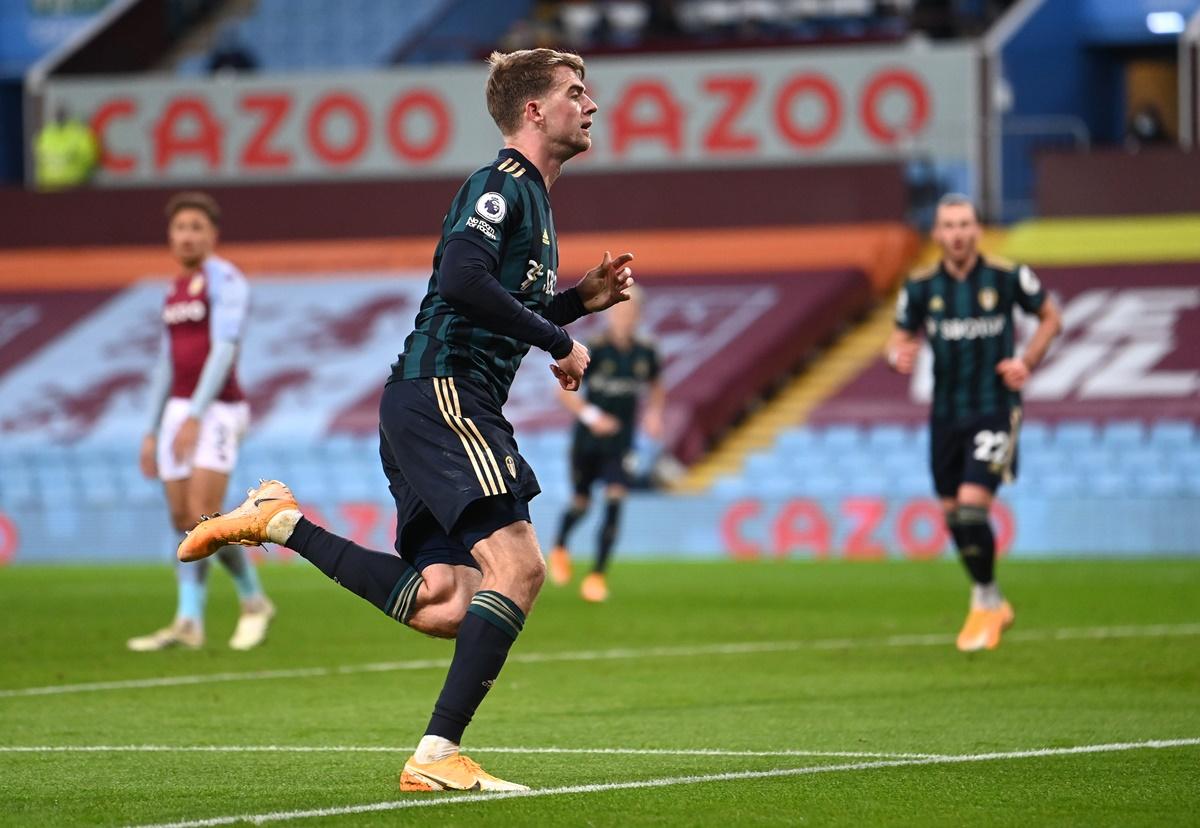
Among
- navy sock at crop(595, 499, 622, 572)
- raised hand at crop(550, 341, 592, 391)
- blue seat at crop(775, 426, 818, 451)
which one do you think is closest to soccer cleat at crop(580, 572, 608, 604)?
navy sock at crop(595, 499, 622, 572)

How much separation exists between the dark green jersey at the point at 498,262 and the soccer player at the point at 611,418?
8.52 metres

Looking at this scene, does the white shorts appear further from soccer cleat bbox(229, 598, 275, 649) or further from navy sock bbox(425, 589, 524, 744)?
navy sock bbox(425, 589, 524, 744)

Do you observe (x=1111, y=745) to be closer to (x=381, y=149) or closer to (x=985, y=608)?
(x=985, y=608)

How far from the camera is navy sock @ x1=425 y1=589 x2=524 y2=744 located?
5.93 meters

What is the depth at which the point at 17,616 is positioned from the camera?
44.5 ft

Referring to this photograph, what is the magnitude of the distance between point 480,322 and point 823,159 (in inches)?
831

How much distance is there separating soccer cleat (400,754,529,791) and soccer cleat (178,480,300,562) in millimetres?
932

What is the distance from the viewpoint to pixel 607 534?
585 inches

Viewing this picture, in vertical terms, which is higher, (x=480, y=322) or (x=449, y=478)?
(x=480, y=322)

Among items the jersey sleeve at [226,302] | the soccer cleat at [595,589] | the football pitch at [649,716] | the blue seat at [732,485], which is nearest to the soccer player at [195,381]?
the jersey sleeve at [226,302]

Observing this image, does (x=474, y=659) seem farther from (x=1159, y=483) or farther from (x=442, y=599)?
(x=1159, y=483)

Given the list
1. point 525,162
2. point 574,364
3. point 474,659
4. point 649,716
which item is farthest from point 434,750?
point 649,716

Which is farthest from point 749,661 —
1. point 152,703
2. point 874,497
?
point 874,497

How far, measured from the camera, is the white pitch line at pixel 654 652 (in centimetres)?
938
